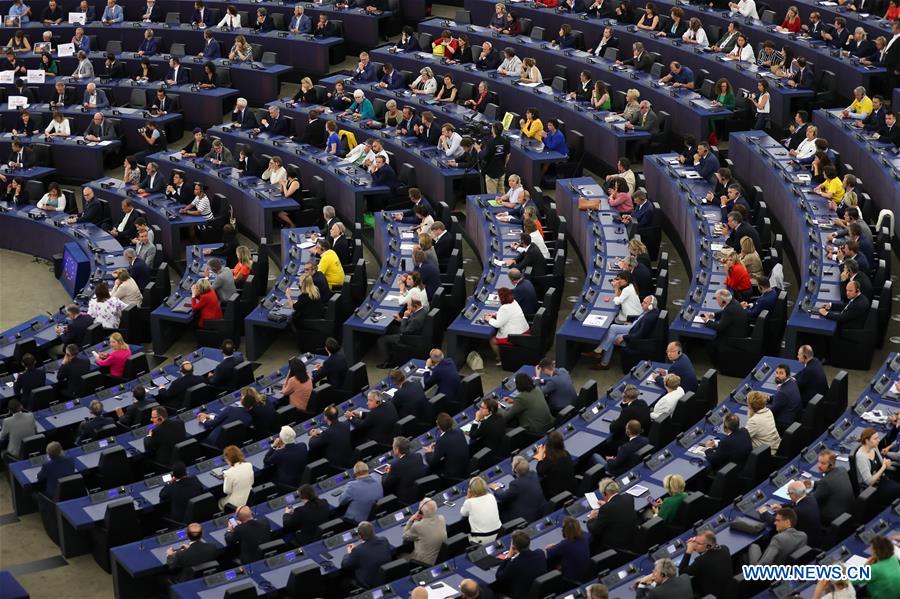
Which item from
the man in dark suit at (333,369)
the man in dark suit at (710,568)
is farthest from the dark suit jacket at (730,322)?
the man in dark suit at (710,568)

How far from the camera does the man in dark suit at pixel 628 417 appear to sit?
16.4 meters

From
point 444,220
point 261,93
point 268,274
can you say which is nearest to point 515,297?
point 444,220

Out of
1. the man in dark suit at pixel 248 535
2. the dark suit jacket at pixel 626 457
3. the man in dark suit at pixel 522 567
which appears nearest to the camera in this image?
the man in dark suit at pixel 522 567

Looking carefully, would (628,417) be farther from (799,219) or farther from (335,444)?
(799,219)

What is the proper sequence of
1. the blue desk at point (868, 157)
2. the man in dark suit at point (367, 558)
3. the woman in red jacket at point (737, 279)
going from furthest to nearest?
the blue desk at point (868, 157) → the woman in red jacket at point (737, 279) → the man in dark suit at point (367, 558)

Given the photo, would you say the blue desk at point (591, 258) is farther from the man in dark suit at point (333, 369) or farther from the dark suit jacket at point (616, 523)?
the dark suit jacket at point (616, 523)

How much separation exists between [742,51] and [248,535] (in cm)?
1654

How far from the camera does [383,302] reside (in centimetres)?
2105

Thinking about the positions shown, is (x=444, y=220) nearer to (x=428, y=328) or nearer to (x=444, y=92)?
(x=428, y=328)

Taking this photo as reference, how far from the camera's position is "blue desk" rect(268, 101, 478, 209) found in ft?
82.5

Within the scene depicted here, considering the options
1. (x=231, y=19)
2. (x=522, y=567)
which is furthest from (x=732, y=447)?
(x=231, y=19)

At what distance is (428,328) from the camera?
797 inches

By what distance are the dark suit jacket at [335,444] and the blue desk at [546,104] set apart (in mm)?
10605

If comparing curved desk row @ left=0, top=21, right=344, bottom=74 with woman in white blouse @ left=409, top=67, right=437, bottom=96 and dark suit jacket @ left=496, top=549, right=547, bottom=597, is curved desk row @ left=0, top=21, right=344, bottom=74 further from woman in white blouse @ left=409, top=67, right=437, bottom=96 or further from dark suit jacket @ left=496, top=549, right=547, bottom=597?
dark suit jacket @ left=496, top=549, right=547, bottom=597
